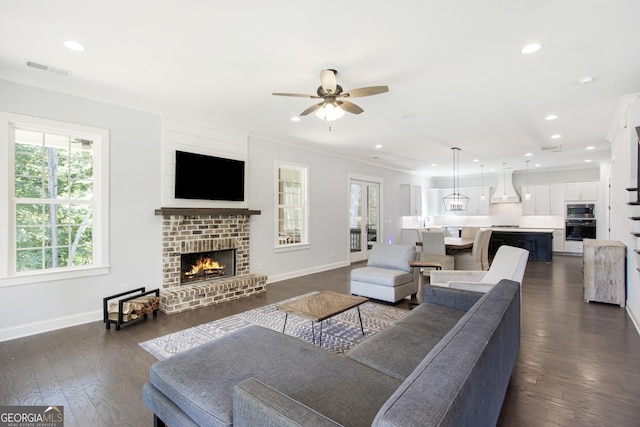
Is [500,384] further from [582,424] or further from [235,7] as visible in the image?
[235,7]

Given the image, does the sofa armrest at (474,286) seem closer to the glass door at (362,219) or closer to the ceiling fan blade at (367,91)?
the ceiling fan blade at (367,91)

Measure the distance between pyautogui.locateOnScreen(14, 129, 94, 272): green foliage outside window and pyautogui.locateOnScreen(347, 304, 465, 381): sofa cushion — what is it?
3.77 metres

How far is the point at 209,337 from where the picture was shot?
132 inches

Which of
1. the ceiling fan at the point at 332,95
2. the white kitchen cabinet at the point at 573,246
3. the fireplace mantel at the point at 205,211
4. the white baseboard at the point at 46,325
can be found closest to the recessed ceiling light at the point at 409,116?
the ceiling fan at the point at 332,95

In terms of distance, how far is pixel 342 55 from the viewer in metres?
2.93

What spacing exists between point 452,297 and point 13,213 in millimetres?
4700

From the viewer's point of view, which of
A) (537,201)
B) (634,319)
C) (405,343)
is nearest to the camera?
(405,343)

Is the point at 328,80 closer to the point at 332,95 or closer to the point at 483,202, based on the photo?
the point at 332,95

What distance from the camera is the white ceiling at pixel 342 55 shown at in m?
2.30

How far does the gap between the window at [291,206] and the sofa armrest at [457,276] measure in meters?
3.33

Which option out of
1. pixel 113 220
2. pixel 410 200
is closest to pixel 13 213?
pixel 113 220

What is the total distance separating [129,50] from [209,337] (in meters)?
2.93

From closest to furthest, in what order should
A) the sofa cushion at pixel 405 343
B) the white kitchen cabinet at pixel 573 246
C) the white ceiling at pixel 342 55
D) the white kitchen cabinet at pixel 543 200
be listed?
the sofa cushion at pixel 405 343 → the white ceiling at pixel 342 55 → the white kitchen cabinet at pixel 573 246 → the white kitchen cabinet at pixel 543 200

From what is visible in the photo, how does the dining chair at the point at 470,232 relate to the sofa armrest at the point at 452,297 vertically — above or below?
above
